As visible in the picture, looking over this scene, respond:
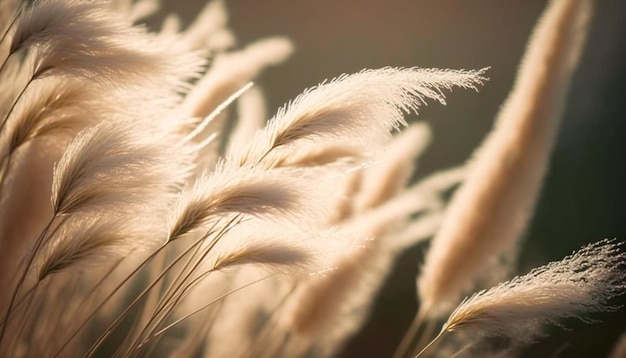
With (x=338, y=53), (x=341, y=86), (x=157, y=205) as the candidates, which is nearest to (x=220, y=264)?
(x=157, y=205)

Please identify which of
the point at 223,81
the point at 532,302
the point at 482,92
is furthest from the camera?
the point at 482,92

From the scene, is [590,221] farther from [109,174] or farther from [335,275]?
[109,174]

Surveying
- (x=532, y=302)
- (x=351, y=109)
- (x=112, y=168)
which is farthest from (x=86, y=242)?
(x=532, y=302)

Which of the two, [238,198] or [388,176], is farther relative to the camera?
[388,176]

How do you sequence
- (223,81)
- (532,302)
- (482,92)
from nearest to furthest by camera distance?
(532,302) → (223,81) → (482,92)

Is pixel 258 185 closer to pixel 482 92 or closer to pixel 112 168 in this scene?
pixel 112 168

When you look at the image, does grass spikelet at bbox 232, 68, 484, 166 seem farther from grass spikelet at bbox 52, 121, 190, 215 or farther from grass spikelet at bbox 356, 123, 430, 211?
grass spikelet at bbox 356, 123, 430, 211

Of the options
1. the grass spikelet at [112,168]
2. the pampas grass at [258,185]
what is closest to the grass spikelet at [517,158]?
the pampas grass at [258,185]

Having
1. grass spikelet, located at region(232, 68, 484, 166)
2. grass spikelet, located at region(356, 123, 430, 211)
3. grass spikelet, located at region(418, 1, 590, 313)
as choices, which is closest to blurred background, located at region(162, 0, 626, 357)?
grass spikelet, located at region(356, 123, 430, 211)

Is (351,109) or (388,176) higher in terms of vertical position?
(351,109)
